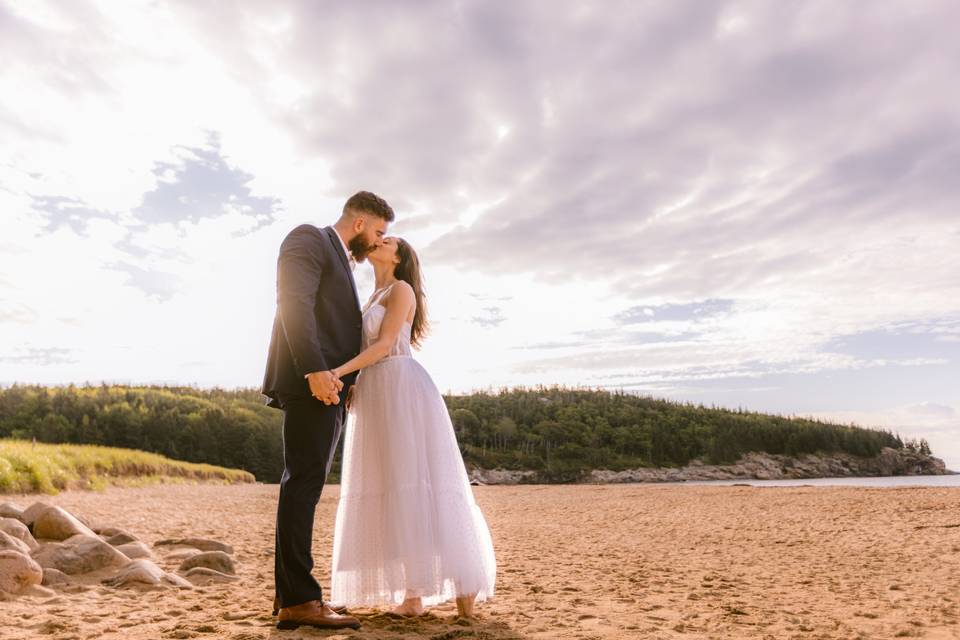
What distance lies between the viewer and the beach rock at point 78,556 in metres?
5.66

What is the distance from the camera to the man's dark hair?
4.22 meters

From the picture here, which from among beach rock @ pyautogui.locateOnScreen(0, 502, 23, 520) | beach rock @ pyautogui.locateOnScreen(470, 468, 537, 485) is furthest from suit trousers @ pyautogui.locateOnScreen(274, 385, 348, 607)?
beach rock @ pyautogui.locateOnScreen(470, 468, 537, 485)

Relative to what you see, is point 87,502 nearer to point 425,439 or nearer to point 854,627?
point 425,439

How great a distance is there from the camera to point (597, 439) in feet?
360

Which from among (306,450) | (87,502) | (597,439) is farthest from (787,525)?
(597,439)

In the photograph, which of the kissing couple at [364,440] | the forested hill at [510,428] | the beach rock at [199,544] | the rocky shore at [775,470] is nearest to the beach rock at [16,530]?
the beach rock at [199,544]

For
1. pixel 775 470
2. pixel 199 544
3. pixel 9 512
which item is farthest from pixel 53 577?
pixel 775 470

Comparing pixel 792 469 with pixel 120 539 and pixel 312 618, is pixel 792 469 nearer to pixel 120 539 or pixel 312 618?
pixel 120 539

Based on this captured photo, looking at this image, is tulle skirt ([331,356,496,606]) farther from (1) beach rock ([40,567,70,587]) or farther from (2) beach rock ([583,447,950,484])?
(2) beach rock ([583,447,950,484])

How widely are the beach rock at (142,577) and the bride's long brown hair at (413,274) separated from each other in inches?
123

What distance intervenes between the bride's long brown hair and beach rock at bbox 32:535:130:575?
366 centimetres

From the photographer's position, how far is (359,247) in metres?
4.28

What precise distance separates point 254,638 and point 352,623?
1.67 feet

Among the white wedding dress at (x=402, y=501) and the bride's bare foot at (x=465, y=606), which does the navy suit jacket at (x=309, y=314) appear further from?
the bride's bare foot at (x=465, y=606)
